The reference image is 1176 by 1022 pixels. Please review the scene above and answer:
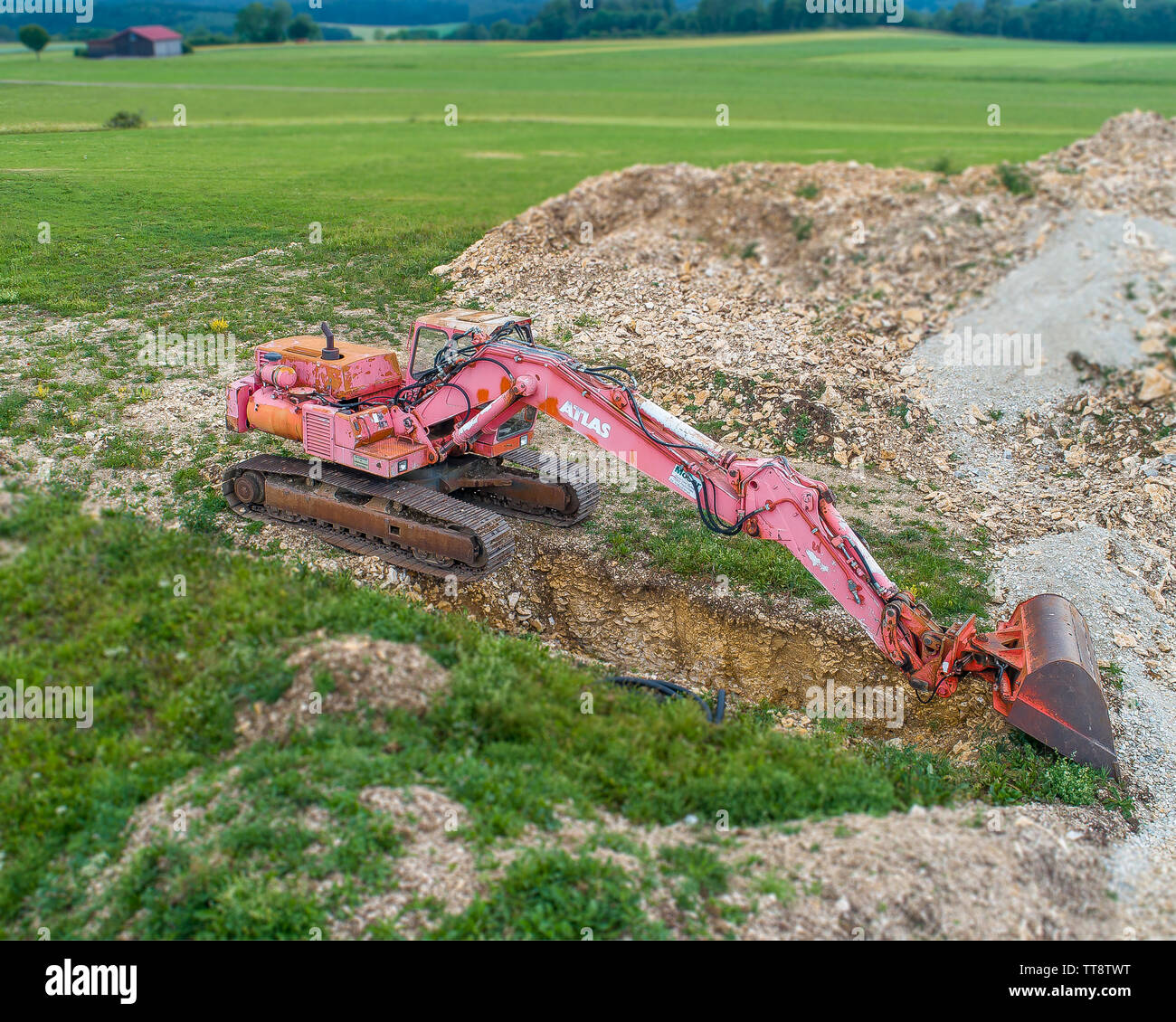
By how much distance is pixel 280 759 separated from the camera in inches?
333

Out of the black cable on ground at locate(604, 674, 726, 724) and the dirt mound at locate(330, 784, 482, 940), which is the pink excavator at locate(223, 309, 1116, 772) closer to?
the black cable on ground at locate(604, 674, 726, 724)

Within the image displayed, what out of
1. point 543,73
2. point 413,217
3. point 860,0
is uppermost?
point 860,0

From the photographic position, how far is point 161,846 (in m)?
7.82

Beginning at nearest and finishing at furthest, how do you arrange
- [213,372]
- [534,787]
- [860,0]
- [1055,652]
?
1. [534,787]
2. [1055,652]
3. [213,372]
4. [860,0]

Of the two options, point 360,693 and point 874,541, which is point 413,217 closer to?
point 874,541

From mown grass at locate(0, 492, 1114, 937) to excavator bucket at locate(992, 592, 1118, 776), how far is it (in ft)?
0.87

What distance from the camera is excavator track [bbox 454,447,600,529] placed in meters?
14.2

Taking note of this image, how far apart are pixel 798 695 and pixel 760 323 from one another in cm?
1131

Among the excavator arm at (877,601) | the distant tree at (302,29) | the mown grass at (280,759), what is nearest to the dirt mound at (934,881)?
the mown grass at (280,759)

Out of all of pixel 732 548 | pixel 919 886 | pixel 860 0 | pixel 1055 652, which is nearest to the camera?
pixel 919 886

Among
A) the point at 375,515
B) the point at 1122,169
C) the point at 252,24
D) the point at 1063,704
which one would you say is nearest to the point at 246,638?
the point at 375,515

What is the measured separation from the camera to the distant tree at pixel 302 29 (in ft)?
261

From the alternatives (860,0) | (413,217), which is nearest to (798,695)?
(413,217)

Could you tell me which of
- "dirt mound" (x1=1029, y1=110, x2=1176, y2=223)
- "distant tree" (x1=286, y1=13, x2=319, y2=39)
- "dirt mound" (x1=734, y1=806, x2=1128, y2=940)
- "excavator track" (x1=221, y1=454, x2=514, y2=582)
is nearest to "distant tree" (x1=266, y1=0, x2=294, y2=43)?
"distant tree" (x1=286, y1=13, x2=319, y2=39)
